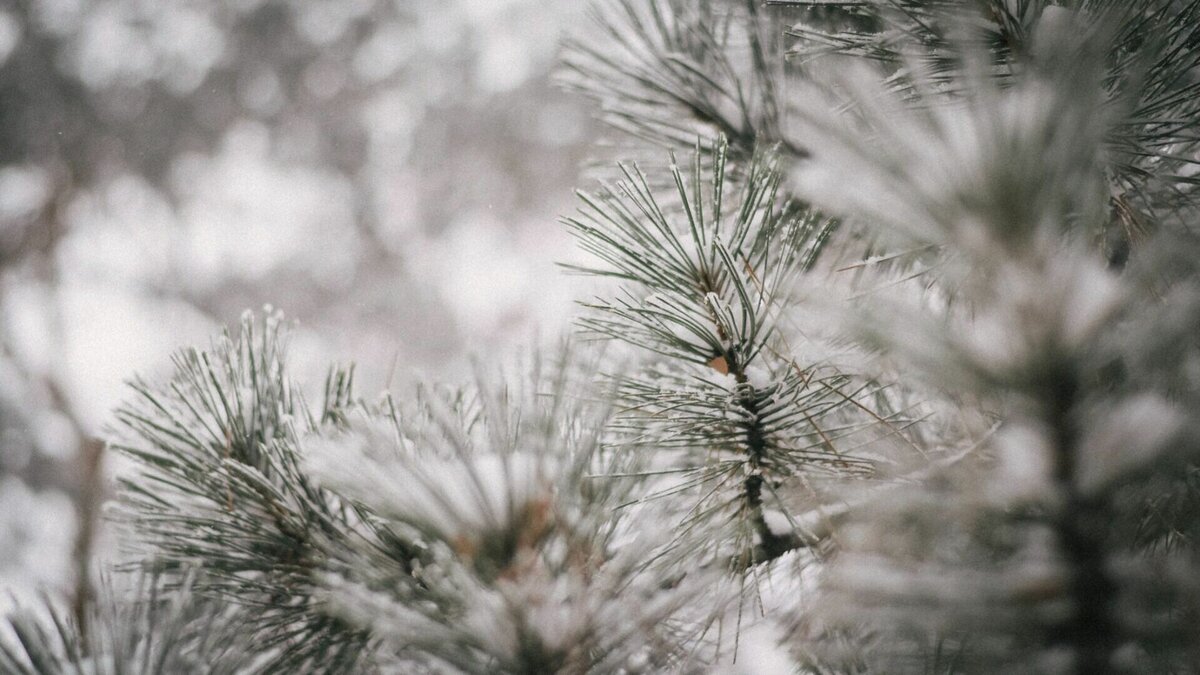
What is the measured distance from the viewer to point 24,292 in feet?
11.3

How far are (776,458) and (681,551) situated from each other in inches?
3.7

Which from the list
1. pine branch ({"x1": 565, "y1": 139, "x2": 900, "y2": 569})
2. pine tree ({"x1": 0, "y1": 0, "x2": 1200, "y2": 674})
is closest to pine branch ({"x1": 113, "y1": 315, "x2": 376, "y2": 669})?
pine tree ({"x1": 0, "y1": 0, "x2": 1200, "y2": 674})

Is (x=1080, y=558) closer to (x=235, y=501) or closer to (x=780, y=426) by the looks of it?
(x=780, y=426)

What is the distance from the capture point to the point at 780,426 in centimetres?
46

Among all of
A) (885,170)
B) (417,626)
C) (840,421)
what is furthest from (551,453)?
(840,421)

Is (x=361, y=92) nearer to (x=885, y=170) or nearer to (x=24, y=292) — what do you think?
(x=24, y=292)

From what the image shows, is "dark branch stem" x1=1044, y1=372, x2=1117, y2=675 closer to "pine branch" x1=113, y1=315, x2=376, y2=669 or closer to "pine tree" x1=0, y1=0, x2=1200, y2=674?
"pine tree" x1=0, y1=0, x2=1200, y2=674

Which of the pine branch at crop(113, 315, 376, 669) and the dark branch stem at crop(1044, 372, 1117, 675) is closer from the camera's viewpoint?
the dark branch stem at crop(1044, 372, 1117, 675)

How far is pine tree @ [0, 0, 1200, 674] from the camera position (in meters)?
0.19

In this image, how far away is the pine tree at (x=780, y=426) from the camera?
0.63 feet

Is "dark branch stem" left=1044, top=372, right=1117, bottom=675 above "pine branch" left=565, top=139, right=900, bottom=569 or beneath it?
beneath

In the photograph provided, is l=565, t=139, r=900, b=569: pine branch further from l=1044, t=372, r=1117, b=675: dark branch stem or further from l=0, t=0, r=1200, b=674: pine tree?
l=1044, t=372, r=1117, b=675: dark branch stem

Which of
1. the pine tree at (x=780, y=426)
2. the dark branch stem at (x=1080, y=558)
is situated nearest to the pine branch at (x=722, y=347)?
the pine tree at (x=780, y=426)

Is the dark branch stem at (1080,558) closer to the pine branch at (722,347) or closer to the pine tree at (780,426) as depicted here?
the pine tree at (780,426)
